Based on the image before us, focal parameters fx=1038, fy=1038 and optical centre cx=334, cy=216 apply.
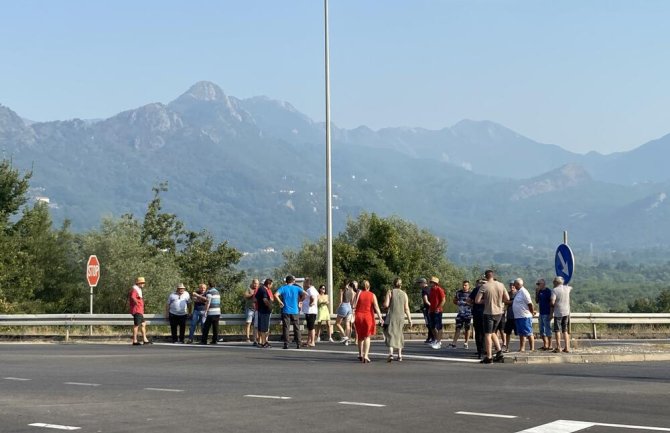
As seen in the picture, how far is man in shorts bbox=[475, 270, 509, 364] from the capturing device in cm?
2047

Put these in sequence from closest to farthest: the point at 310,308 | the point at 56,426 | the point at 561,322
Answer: the point at 56,426 → the point at 561,322 → the point at 310,308

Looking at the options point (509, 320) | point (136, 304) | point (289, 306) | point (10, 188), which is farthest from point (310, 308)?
point (10, 188)

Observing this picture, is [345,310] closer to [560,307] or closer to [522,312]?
[522,312]

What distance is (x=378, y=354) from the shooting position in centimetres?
2328

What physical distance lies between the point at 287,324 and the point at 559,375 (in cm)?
917

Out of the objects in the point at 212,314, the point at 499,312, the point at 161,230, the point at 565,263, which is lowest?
the point at 499,312

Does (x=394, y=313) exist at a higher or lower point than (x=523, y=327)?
higher

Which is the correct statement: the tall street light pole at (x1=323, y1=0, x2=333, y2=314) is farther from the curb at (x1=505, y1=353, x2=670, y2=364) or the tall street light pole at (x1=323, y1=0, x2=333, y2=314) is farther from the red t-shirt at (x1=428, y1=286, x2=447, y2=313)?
the curb at (x1=505, y1=353, x2=670, y2=364)

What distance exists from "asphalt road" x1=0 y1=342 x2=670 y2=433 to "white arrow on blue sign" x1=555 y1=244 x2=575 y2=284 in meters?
2.88

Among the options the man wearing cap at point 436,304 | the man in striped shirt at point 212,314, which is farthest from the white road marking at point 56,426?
the man in striped shirt at point 212,314

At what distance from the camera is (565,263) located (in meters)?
23.2

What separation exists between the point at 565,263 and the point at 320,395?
10.7m

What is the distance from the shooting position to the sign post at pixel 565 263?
22984mm

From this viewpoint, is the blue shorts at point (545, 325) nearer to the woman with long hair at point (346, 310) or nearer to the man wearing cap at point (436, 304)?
the man wearing cap at point (436, 304)
